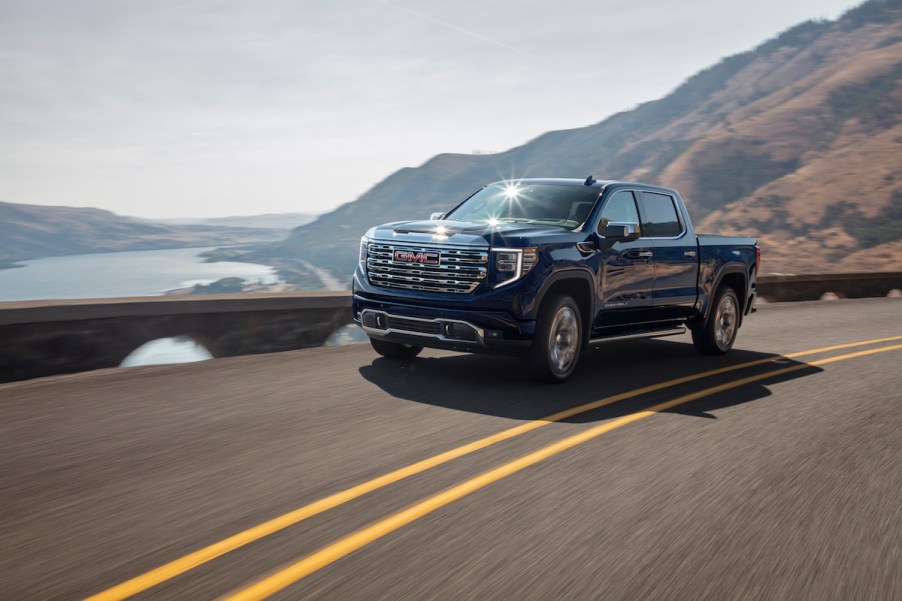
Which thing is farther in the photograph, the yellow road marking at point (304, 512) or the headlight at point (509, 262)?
the headlight at point (509, 262)

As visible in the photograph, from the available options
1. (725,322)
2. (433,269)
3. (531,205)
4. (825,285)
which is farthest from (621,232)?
(825,285)

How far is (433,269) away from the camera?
7.77 meters

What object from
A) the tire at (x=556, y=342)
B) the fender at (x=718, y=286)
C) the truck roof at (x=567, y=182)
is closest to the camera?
the tire at (x=556, y=342)

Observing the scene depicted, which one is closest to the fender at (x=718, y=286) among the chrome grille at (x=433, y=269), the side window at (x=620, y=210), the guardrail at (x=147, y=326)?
the side window at (x=620, y=210)

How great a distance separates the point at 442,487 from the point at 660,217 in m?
5.89

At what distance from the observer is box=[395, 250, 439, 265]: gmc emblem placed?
777cm

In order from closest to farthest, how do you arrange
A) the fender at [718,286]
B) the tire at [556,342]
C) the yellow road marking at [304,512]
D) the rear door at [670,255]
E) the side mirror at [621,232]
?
the yellow road marking at [304,512], the tire at [556,342], the side mirror at [621,232], the rear door at [670,255], the fender at [718,286]

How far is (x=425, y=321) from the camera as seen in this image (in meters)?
7.68

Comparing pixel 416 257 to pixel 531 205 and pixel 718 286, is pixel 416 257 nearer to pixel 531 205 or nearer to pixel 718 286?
pixel 531 205

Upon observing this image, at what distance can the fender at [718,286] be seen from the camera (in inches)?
409

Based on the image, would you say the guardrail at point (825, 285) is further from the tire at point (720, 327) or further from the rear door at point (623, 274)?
the rear door at point (623, 274)

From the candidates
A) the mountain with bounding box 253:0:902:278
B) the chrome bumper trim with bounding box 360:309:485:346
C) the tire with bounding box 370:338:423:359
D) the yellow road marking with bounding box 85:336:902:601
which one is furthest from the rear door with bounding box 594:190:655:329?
the mountain with bounding box 253:0:902:278

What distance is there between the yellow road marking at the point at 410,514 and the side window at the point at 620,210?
2.12 metres

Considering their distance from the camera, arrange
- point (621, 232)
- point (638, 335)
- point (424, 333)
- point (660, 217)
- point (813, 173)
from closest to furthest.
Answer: point (424, 333) → point (621, 232) → point (638, 335) → point (660, 217) → point (813, 173)
